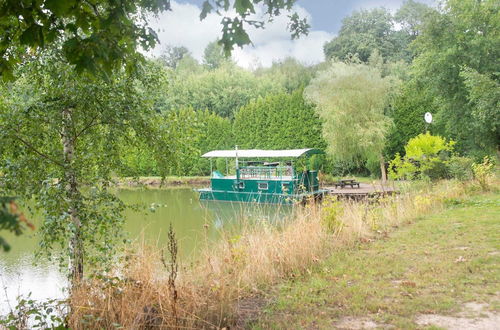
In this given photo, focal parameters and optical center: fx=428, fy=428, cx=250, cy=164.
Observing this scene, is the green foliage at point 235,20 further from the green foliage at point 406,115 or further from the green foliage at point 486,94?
the green foliage at point 406,115

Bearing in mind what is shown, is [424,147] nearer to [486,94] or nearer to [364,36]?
[486,94]

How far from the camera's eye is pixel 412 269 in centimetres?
442

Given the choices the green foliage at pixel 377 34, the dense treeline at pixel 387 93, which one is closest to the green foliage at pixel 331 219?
the dense treeline at pixel 387 93

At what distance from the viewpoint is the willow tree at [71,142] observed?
3664mm

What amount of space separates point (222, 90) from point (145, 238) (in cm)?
2698

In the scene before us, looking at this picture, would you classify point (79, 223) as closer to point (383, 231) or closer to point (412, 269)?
point (412, 269)

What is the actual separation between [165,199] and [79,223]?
14770mm

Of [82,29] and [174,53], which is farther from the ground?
[174,53]

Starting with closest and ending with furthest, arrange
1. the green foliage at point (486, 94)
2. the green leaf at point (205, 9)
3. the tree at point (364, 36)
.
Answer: the green leaf at point (205, 9), the green foliage at point (486, 94), the tree at point (364, 36)

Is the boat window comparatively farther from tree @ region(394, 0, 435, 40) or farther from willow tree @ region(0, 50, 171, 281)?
tree @ region(394, 0, 435, 40)

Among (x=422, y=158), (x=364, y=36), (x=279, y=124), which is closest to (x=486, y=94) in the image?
(x=422, y=158)

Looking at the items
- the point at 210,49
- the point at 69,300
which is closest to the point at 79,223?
the point at 69,300

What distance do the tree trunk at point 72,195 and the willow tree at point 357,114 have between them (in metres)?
14.3

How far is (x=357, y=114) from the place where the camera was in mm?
17844
